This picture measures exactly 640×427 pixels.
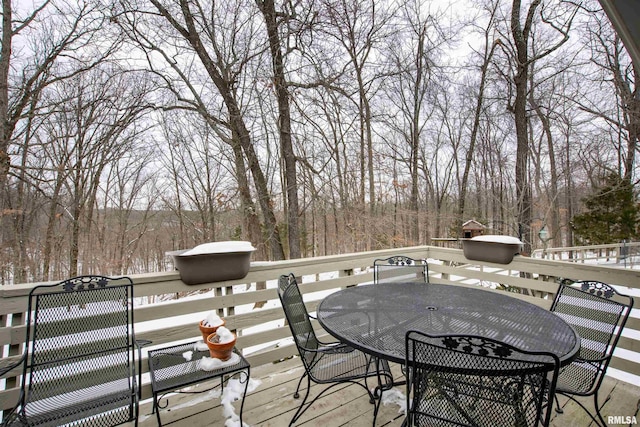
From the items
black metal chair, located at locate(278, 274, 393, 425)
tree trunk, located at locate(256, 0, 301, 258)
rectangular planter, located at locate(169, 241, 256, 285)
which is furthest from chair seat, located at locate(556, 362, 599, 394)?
tree trunk, located at locate(256, 0, 301, 258)

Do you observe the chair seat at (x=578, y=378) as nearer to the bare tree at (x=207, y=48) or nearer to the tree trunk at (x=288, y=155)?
the tree trunk at (x=288, y=155)

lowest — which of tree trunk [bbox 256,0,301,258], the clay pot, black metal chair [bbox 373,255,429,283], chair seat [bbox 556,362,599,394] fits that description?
chair seat [bbox 556,362,599,394]

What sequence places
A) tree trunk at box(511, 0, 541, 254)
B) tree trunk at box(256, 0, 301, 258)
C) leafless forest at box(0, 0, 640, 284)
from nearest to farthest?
1. leafless forest at box(0, 0, 640, 284)
2. tree trunk at box(256, 0, 301, 258)
3. tree trunk at box(511, 0, 541, 254)

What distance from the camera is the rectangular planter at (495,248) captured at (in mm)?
2713

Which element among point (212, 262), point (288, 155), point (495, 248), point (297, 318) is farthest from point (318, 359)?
point (288, 155)

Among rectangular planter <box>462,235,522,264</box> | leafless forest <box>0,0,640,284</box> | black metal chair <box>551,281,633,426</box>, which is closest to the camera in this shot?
black metal chair <box>551,281,633,426</box>

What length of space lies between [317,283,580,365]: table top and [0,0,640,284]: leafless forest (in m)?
3.46

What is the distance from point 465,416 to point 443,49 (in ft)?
27.1

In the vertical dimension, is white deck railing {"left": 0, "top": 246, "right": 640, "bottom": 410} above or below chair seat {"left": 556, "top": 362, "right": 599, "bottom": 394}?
above

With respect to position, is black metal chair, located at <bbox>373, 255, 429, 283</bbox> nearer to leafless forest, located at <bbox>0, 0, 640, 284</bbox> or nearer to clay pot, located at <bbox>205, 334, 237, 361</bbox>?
clay pot, located at <bbox>205, 334, 237, 361</bbox>

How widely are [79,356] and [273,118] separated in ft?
17.9

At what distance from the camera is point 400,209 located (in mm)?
8758

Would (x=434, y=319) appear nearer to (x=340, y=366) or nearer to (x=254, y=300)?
(x=340, y=366)

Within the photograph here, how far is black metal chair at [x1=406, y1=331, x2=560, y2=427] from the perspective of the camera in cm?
105
